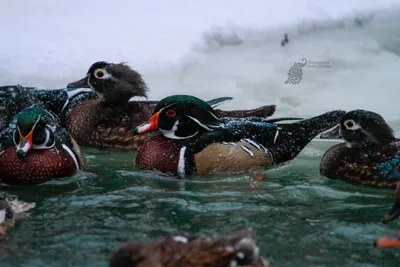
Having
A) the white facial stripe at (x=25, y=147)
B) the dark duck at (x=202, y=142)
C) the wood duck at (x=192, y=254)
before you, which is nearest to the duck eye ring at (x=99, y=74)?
the dark duck at (x=202, y=142)

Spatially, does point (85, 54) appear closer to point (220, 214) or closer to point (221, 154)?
point (221, 154)

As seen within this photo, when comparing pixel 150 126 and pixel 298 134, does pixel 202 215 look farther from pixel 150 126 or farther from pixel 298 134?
pixel 298 134

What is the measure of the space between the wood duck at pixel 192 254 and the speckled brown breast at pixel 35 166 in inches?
92.0

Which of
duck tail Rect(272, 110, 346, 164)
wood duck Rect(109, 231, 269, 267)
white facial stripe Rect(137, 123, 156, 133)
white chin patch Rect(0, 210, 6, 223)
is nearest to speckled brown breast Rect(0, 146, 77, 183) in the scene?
white facial stripe Rect(137, 123, 156, 133)

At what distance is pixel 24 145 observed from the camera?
5.32 metres

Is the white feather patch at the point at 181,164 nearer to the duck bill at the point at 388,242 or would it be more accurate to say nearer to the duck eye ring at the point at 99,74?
the duck eye ring at the point at 99,74

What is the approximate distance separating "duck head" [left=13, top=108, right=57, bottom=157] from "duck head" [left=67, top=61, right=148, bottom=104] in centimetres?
152

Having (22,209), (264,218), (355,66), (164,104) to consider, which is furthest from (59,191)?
(355,66)

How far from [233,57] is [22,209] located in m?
4.32

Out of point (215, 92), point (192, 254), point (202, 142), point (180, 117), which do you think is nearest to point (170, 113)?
point (180, 117)

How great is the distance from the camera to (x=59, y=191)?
5309mm

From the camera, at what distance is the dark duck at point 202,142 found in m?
5.84

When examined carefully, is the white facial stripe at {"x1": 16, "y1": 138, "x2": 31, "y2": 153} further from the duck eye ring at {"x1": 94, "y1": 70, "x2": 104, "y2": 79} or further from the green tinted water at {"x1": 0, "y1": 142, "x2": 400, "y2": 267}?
the duck eye ring at {"x1": 94, "y1": 70, "x2": 104, "y2": 79}

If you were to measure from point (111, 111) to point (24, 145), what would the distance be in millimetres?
1917
